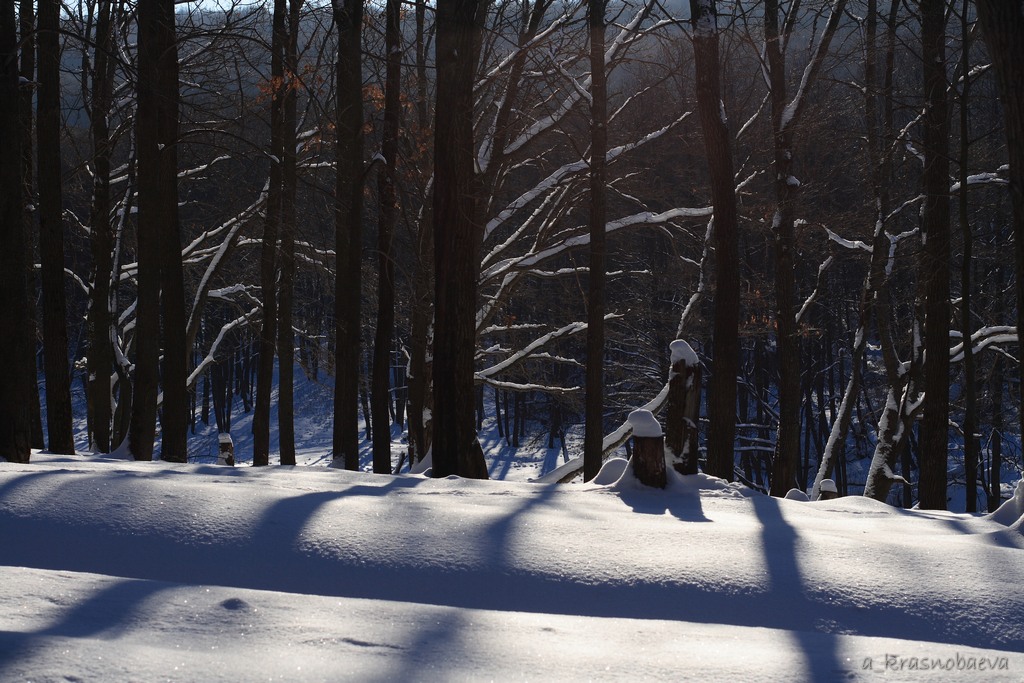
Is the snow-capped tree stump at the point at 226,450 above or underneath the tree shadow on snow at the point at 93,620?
underneath

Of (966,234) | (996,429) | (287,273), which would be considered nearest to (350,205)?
(287,273)

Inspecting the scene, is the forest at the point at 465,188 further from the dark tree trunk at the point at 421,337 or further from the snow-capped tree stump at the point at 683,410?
the snow-capped tree stump at the point at 683,410

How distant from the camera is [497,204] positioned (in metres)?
20.6

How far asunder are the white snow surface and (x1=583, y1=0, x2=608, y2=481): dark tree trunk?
8.06 m

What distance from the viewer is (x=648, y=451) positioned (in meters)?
5.87

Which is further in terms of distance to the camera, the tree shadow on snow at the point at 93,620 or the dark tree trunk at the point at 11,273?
the dark tree trunk at the point at 11,273

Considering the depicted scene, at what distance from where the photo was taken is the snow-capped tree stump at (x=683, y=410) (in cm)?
651

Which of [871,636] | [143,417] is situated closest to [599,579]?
[871,636]

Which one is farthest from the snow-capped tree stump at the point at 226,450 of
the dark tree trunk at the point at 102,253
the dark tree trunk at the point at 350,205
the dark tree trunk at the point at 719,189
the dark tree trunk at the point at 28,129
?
the dark tree trunk at the point at 719,189

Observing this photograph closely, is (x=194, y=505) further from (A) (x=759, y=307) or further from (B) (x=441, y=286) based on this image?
(A) (x=759, y=307)

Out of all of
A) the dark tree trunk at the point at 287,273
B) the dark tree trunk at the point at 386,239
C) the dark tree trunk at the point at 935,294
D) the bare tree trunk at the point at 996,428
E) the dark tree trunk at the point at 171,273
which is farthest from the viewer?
the bare tree trunk at the point at 996,428

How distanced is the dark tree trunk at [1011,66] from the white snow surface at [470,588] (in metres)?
2.35

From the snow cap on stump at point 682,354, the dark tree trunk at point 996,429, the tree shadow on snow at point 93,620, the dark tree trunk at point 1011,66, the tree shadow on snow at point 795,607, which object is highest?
the dark tree trunk at point 1011,66

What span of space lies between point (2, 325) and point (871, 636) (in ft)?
26.0
